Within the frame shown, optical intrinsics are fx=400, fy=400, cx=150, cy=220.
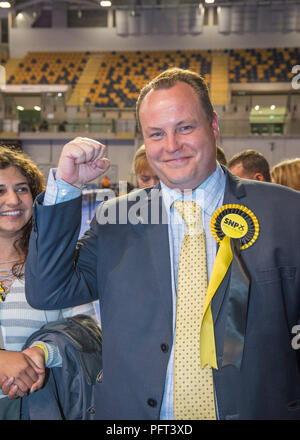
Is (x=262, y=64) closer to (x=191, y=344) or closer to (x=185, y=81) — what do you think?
(x=185, y=81)

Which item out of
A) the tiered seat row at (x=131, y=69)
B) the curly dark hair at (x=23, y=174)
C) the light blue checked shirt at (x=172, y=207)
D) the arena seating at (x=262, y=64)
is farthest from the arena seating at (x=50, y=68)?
the light blue checked shirt at (x=172, y=207)

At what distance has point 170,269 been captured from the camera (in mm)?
1348

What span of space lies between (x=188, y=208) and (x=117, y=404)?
28.0 inches

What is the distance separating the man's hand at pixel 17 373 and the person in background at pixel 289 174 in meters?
2.48

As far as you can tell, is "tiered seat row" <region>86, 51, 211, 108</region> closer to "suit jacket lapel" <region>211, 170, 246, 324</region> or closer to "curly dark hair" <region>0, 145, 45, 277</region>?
"curly dark hair" <region>0, 145, 45, 277</region>

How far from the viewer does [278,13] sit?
17953mm

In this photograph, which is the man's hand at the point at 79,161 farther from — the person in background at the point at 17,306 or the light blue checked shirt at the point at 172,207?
the person in background at the point at 17,306

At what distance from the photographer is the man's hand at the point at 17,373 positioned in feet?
4.91

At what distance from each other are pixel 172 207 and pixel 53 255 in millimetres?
455

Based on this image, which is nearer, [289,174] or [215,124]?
[215,124]

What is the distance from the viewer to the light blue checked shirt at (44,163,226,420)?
51.1 inches

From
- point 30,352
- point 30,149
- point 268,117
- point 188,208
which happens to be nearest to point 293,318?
point 188,208

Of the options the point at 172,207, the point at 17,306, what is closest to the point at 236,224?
the point at 172,207

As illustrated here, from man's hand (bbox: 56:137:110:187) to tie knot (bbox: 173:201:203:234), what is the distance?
1.07 ft
